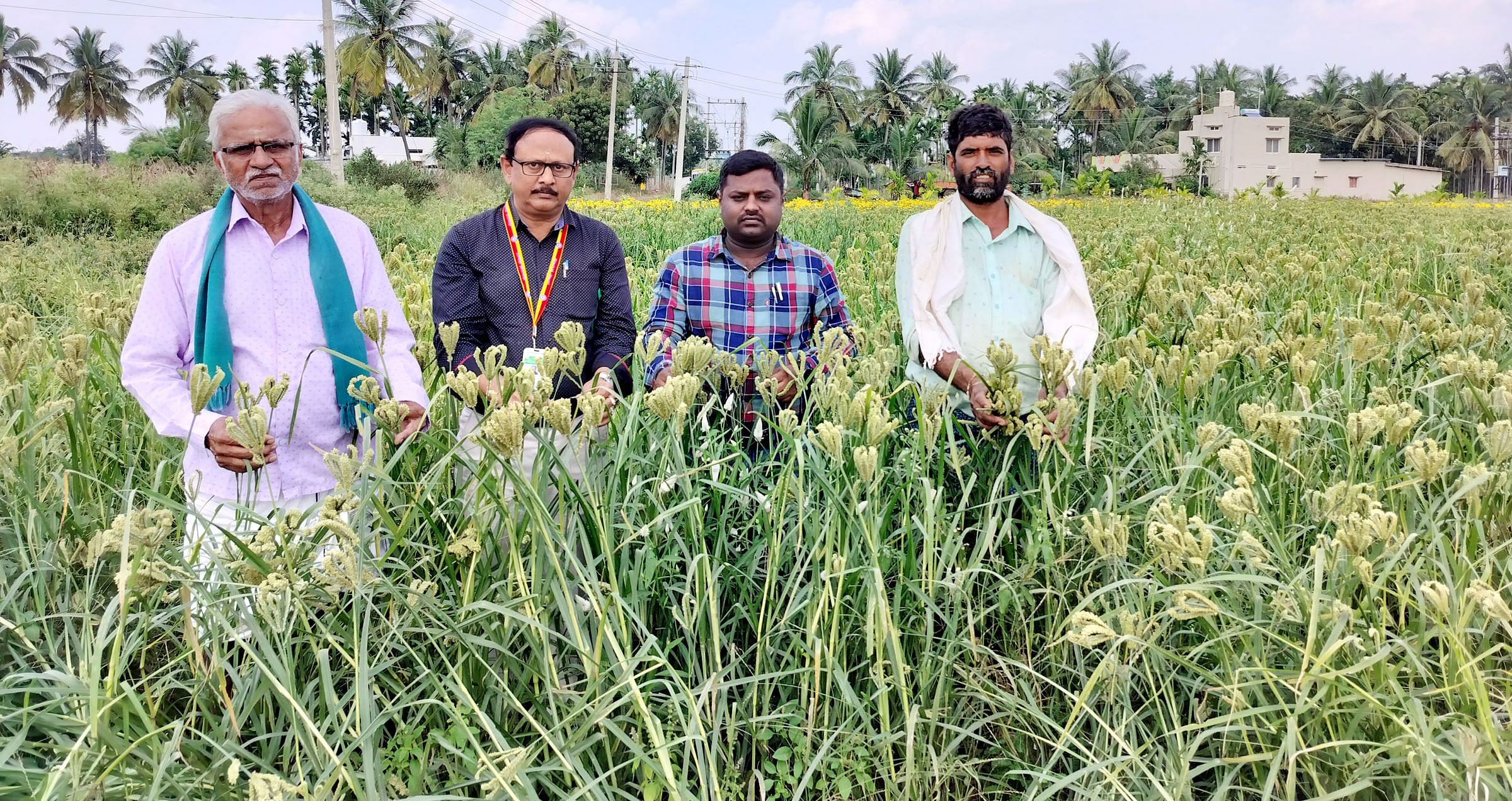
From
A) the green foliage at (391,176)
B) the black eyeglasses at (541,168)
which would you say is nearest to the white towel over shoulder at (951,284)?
the black eyeglasses at (541,168)

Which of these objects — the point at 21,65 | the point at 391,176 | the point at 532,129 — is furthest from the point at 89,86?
the point at 532,129

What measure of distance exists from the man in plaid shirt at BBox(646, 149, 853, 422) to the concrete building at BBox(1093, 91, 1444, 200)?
41625mm

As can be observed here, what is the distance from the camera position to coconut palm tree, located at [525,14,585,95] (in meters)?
49.2

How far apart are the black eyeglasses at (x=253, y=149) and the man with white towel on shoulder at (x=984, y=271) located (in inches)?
59.0

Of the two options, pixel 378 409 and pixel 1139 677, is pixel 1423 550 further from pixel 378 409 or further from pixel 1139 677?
pixel 378 409

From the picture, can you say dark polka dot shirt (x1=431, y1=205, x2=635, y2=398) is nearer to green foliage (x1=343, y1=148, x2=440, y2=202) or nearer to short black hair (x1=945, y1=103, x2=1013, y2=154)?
short black hair (x1=945, y1=103, x2=1013, y2=154)

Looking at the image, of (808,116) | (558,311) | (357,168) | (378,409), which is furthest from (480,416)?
(808,116)

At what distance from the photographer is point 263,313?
2107mm

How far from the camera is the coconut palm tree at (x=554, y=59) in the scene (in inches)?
1935

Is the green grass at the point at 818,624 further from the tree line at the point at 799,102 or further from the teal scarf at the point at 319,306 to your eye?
the tree line at the point at 799,102

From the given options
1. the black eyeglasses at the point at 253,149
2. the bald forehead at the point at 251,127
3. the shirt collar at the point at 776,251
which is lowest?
the shirt collar at the point at 776,251

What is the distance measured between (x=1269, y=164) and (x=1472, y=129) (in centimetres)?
2175

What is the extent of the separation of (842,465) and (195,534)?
113 cm

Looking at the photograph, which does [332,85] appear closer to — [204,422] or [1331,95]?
[204,422]
